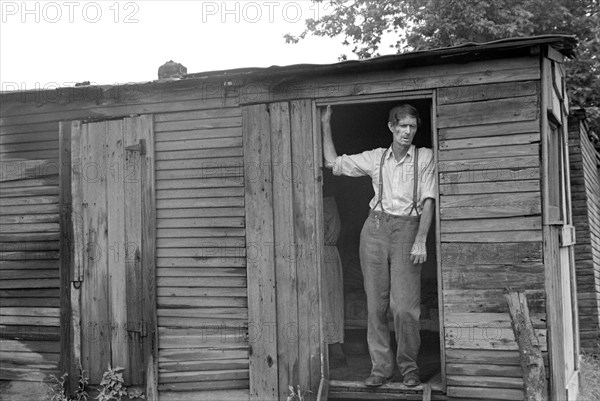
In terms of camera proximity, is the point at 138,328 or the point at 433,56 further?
the point at 138,328

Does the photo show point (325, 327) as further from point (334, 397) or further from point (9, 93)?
point (9, 93)

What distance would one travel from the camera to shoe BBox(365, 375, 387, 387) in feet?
21.1

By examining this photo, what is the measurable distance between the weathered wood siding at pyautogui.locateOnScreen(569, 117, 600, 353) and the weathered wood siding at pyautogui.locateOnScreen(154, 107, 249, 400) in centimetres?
572

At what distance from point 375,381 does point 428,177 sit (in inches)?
75.5

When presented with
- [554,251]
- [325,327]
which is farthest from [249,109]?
[554,251]

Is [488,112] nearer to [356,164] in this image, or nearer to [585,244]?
[356,164]

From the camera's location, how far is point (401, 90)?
649 centimetres

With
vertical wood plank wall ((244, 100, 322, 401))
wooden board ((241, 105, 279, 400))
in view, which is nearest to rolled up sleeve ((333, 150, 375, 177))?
vertical wood plank wall ((244, 100, 322, 401))


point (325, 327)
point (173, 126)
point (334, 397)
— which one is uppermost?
point (173, 126)

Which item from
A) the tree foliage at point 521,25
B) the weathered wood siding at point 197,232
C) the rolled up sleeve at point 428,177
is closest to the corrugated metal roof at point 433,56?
the weathered wood siding at point 197,232

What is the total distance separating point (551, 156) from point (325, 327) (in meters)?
3.02

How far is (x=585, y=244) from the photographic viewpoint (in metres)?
11.0

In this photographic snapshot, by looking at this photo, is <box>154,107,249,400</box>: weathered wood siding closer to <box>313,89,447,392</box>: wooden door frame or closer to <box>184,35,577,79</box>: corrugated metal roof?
<box>184,35,577,79</box>: corrugated metal roof

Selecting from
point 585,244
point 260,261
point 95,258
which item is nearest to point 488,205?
point 260,261
